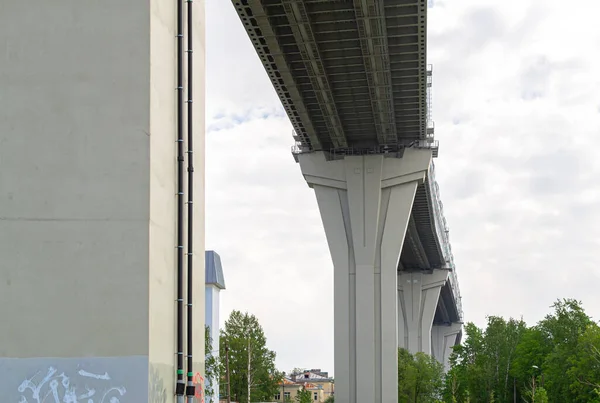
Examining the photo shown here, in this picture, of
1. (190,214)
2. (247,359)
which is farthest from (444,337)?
(190,214)

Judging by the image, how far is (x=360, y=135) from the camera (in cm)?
5303

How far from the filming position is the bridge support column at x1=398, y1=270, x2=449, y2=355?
3848 inches

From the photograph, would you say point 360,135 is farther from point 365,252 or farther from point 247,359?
point 247,359

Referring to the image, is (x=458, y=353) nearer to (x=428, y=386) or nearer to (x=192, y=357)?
(x=428, y=386)
